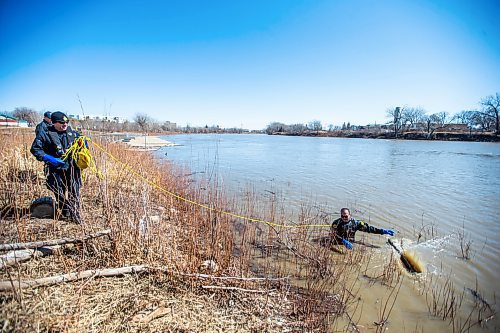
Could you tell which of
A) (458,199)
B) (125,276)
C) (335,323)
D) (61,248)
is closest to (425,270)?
(335,323)

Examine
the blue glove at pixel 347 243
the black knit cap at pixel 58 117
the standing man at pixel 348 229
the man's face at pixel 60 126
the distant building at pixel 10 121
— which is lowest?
the blue glove at pixel 347 243

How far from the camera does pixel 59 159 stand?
13.4 feet

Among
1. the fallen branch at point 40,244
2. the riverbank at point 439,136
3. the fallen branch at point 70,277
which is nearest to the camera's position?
the fallen branch at point 70,277

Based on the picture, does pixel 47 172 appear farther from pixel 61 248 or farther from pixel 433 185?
pixel 433 185

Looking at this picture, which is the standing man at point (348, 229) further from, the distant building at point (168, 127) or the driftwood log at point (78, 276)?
the distant building at point (168, 127)

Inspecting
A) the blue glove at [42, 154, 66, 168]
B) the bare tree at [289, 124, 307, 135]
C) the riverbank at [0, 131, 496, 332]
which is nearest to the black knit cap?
the blue glove at [42, 154, 66, 168]

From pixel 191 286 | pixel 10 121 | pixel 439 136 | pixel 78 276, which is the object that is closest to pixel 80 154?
pixel 78 276

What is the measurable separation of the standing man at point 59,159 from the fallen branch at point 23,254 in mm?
783

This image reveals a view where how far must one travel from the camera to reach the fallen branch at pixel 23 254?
8.77ft

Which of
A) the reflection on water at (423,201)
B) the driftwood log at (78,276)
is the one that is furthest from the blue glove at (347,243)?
the driftwood log at (78,276)

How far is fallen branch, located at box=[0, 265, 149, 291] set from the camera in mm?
2357

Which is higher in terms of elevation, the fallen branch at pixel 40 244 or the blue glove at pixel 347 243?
the fallen branch at pixel 40 244

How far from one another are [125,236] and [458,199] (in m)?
12.8

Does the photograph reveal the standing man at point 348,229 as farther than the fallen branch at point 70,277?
Yes
